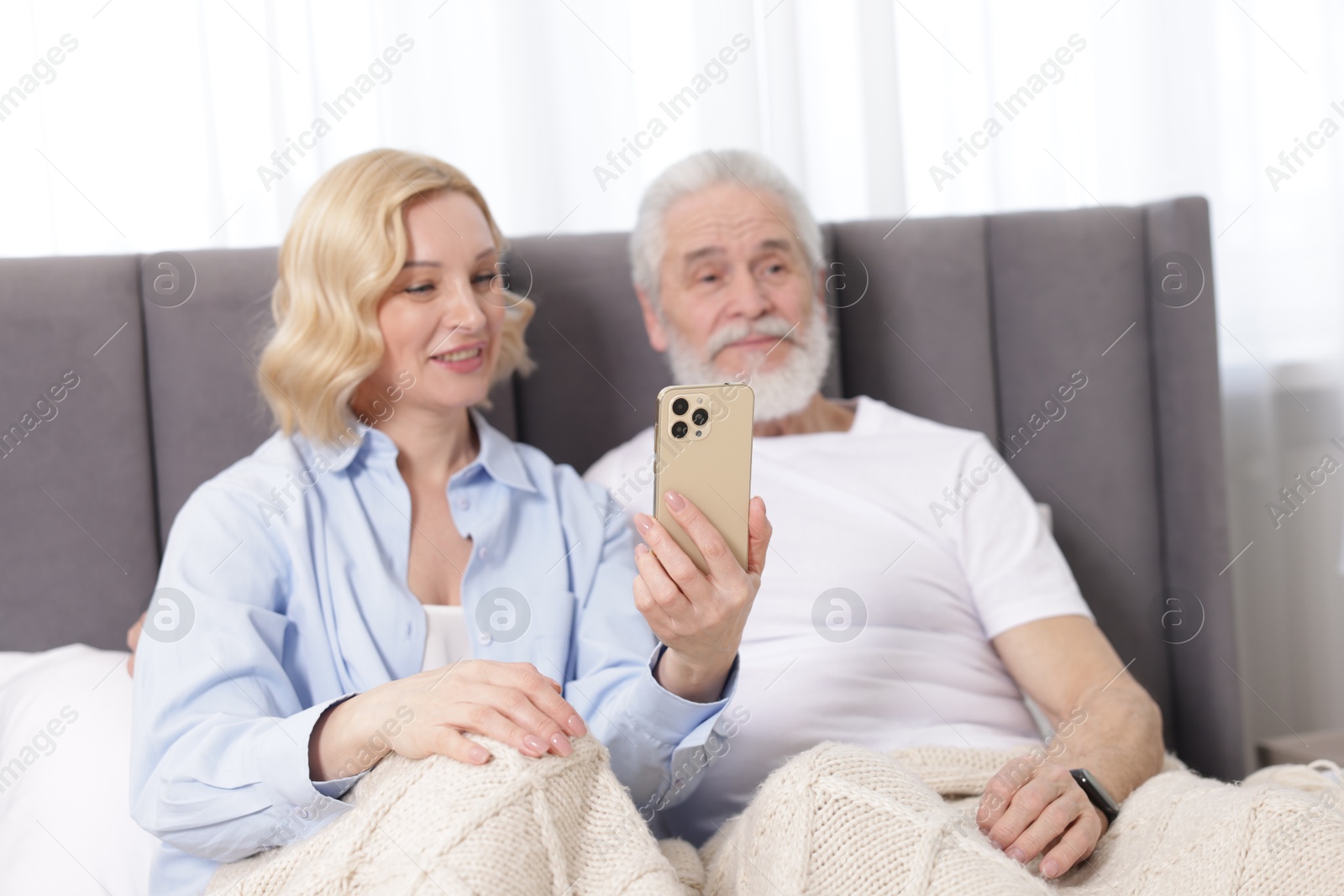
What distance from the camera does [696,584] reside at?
869 millimetres

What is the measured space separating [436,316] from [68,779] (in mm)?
656

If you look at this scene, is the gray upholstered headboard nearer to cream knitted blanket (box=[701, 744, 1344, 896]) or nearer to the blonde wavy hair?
the blonde wavy hair

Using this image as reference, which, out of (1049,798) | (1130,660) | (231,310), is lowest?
(1130,660)

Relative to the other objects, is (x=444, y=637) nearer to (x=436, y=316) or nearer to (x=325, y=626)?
(x=325, y=626)

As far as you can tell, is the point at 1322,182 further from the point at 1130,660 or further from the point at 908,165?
the point at 1130,660

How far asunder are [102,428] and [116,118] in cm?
49

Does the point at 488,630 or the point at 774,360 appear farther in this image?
the point at 774,360

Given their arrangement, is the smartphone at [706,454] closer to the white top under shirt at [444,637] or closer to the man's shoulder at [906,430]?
the white top under shirt at [444,637]

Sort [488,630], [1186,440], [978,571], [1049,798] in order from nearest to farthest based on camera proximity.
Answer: [1049,798]
[488,630]
[978,571]
[1186,440]

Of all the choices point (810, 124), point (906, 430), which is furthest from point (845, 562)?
point (810, 124)

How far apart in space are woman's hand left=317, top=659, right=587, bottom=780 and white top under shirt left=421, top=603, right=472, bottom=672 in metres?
0.22

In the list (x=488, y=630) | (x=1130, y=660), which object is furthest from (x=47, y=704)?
(x=1130, y=660)

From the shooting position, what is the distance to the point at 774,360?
140cm

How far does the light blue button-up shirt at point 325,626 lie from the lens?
0.90 metres
